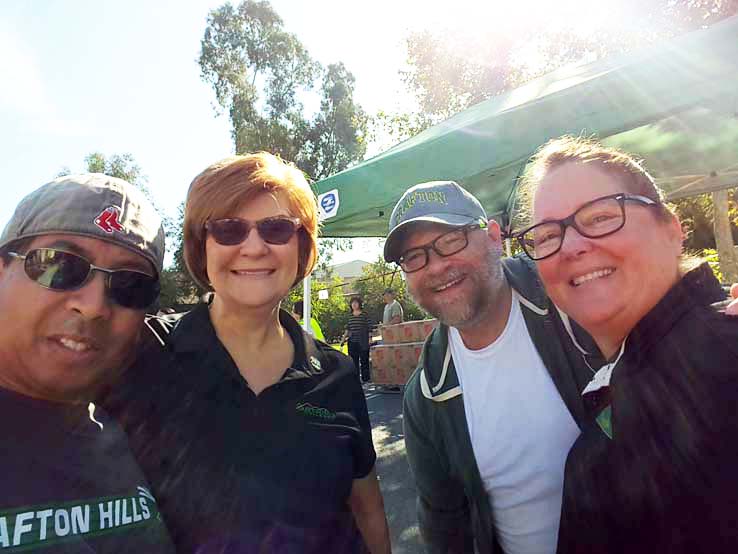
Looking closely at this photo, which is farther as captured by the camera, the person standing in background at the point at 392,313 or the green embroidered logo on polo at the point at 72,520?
the person standing in background at the point at 392,313

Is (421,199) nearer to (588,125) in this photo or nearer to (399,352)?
(588,125)

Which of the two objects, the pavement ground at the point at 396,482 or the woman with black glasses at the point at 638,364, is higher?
the woman with black glasses at the point at 638,364

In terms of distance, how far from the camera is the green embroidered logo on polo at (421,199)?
1.92m

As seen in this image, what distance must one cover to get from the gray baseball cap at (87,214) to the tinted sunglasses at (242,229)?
257mm

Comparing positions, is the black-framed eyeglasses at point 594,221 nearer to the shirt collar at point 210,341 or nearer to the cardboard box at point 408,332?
the shirt collar at point 210,341

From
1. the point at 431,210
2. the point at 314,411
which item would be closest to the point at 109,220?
the point at 314,411

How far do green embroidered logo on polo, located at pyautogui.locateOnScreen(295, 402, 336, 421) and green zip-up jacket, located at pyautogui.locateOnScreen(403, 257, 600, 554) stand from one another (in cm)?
57

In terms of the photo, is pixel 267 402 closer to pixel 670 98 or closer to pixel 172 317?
pixel 172 317

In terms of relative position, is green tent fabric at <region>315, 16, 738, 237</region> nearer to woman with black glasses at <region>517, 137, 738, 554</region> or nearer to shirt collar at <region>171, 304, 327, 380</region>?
woman with black glasses at <region>517, 137, 738, 554</region>

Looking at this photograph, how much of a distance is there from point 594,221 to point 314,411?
1.05 meters

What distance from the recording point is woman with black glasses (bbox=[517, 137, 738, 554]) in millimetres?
947

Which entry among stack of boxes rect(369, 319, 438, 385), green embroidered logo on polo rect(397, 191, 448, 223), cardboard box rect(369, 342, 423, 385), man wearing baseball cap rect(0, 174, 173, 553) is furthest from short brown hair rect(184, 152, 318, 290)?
cardboard box rect(369, 342, 423, 385)

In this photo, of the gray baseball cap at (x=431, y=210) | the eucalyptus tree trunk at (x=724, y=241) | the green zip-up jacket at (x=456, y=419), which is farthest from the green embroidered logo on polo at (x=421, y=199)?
the eucalyptus tree trunk at (x=724, y=241)

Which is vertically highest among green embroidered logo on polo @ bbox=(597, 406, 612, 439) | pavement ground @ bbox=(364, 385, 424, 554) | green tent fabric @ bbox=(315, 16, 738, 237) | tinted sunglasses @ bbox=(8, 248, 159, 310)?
green tent fabric @ bbox=(315, 16, 738, 237)
